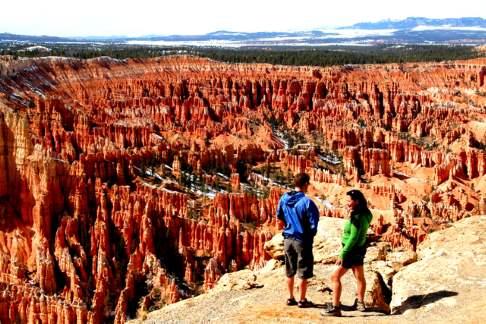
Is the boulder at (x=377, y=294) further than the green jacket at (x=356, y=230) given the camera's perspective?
Yes

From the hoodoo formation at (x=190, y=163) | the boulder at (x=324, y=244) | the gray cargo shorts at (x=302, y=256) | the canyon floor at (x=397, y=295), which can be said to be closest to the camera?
the gray cargo shorts at (x=302, y=256)

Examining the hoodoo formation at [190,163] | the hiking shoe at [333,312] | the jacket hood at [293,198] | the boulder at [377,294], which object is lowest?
the hoodoo formation at [190,163]

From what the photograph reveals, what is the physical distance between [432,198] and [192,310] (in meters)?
37.5

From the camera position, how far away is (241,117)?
76.0 m

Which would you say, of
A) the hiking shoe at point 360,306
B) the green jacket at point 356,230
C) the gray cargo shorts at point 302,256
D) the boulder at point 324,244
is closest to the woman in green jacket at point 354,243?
the green jacket at point 356,230

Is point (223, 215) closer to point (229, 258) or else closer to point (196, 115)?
point (229, 258)

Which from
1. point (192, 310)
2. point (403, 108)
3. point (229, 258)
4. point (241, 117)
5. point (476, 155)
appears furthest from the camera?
point (403, 108)

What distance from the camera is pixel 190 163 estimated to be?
175 ft

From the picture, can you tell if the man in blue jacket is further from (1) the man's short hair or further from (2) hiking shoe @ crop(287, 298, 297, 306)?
(2) hiking shoe @ crop(287, 298, 297, 306)

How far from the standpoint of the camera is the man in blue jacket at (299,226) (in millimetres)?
13312

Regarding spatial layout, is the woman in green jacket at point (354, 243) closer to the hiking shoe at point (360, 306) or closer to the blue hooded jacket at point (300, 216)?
the hiking shoe at point (360, 306)

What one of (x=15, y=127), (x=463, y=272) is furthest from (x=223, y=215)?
(x=463, y=272)

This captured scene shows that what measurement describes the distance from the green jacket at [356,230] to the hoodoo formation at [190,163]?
9702 millimetres

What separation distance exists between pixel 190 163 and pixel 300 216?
133 ft
